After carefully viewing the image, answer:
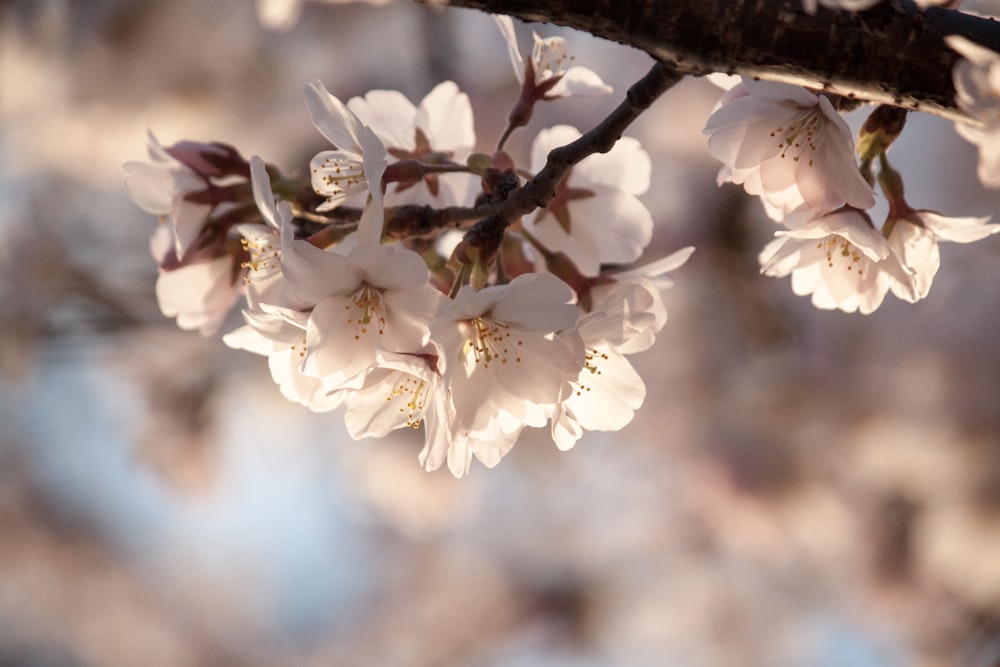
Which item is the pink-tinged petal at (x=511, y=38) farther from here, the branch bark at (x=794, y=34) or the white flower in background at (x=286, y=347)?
the white flower in background at (x=286, y=347)

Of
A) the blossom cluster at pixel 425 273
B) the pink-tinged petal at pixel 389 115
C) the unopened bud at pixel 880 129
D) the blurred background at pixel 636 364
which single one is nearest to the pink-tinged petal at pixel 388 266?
the blossom cluster at pixel 425 273

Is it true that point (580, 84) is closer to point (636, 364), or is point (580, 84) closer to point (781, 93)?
point (781, 93)

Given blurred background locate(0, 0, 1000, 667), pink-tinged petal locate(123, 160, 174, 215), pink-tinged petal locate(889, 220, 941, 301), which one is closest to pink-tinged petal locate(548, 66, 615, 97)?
pink-tinged petal locate(889, 220, 941, 301)

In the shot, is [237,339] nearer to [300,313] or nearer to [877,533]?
[300,313]

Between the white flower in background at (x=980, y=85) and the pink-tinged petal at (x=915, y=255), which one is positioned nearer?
the white flower in background at (x=980, y=85)

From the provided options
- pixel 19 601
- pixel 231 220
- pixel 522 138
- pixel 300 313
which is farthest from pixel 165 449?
pixel 19 601

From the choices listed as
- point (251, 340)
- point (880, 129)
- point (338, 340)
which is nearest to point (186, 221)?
point (251, 340)

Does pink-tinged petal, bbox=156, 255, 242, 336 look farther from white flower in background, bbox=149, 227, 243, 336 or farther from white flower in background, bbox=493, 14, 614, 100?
white flower in background, bbox=493, 14, 614, 100
